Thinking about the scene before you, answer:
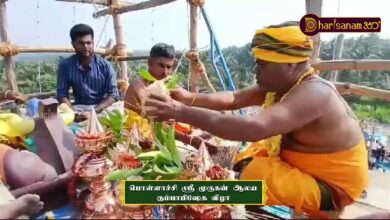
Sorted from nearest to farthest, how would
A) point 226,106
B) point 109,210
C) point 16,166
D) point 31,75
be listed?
point 109,210, point 16,166, point 226,106, point 31,75

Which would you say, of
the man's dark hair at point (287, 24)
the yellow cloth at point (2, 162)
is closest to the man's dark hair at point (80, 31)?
the yellow cloth at point (2, 162)

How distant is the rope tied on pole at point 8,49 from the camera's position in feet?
12.0

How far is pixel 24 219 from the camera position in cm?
107

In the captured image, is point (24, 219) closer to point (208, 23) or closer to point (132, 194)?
point (132, 194)

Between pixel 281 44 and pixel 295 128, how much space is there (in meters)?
0.29

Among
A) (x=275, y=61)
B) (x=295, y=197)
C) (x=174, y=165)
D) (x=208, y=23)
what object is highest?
(x=208, y=23)

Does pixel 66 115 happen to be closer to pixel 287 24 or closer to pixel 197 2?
pixel 287 24

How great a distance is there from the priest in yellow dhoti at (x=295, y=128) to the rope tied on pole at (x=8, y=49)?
295 centimetres

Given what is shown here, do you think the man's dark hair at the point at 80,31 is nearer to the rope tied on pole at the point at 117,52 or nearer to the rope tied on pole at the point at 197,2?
the rope tied on pole at the point at 197,2

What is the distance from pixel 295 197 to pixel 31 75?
16531 millimetres

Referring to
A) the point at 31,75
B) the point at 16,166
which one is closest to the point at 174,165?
the point at 16,166

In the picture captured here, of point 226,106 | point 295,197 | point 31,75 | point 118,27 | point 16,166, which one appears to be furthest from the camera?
point 31,75

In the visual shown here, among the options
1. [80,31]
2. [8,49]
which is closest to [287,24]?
[80,31]

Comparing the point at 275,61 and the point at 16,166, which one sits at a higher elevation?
the point at 275,61
